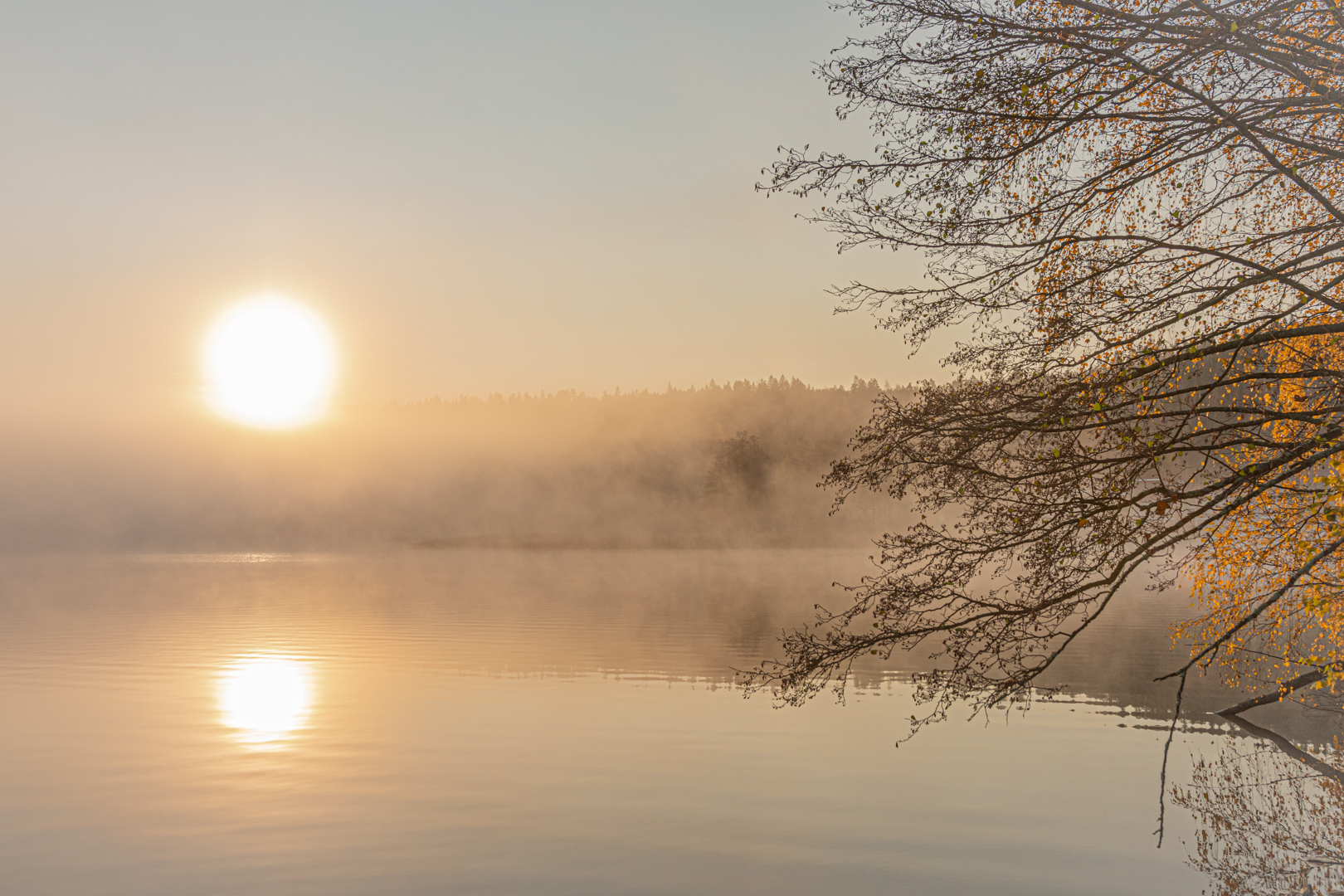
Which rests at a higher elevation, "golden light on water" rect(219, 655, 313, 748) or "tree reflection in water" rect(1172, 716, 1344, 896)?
"tree reflection in water" rect(1172, 716, 1344, 896)

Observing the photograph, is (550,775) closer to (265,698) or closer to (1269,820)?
(1269,820)

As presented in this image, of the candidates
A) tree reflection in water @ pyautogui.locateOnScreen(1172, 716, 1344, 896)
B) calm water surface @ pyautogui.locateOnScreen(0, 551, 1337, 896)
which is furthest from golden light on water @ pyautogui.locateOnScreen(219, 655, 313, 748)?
tree reflection in water @ pyautogui.locateOnScreen(1172, 716, 1344, 896)

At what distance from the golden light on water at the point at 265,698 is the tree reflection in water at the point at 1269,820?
17343mm

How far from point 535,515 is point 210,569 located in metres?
88.9

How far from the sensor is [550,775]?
17.8 metres

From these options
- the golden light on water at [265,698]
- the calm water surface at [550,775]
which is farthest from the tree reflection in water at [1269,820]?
the golden light on water at [265,698]

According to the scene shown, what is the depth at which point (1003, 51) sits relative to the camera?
9.87 meters

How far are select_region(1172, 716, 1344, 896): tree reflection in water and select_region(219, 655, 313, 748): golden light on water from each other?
56.9 ft

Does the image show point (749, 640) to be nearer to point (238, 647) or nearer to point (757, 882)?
point (238, 647)

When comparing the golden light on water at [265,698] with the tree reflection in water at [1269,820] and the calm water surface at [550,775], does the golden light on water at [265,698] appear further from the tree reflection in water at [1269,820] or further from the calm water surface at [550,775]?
the tree reflection in water at [1269,820]

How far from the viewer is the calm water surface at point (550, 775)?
1298 cm

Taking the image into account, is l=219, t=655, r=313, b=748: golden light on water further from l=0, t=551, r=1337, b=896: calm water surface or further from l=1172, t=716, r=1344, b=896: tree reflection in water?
l=1172, t=716, r=1344, b=896: tree reflection in water

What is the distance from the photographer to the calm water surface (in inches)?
511

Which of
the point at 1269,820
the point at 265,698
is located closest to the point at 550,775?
the point at 1269,820
